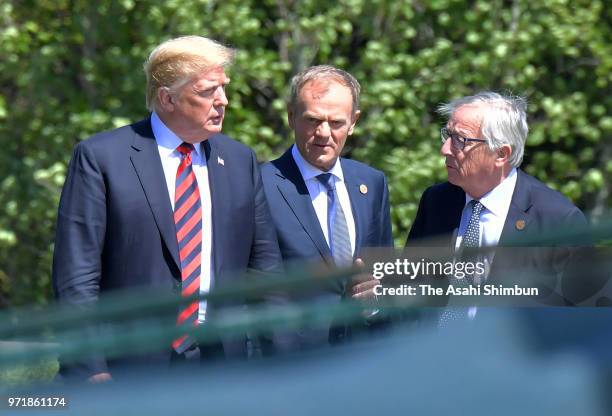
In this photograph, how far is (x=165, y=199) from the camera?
389 cm

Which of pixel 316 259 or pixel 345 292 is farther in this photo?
pixel 316 259

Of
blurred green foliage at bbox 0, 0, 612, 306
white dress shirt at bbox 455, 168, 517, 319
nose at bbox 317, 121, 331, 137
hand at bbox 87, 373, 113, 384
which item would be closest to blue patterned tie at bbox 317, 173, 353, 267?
nose at bbox 317, 121, 331, 137

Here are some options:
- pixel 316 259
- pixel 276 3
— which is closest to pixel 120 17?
pixel 276 3

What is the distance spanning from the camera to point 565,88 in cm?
857

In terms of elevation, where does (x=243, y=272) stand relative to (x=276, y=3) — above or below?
below

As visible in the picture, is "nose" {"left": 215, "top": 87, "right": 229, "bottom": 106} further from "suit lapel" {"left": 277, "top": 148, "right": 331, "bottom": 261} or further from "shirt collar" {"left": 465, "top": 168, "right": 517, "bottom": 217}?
"shirt collar" {"left": 465, "top": 168, "right": 517, "bottom": 217}

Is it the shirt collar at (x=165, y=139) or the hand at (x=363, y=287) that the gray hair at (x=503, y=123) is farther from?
the hand at (x=363, y=287)

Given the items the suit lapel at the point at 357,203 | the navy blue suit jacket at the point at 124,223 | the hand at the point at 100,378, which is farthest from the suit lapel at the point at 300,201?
the hand at the point at 100,378

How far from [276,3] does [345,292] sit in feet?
21.0

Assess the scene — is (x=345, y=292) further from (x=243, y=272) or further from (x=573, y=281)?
(x=243, y=272)

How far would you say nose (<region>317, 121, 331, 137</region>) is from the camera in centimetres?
442

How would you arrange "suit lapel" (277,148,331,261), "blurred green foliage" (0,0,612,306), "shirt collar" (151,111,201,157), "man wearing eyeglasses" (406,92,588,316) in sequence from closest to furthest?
1. "shirt collar" (151,111,201,157)
2. "man wearing eyeglasses" (406,92,588,316)
3. "suit lapel" (277,148,331,261)
4. "blurred green foliage" (0,0,612,306)

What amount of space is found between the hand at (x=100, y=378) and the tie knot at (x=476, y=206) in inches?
86.4

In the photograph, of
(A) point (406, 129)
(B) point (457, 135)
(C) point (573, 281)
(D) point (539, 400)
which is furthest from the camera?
(A) point (406, 129)
